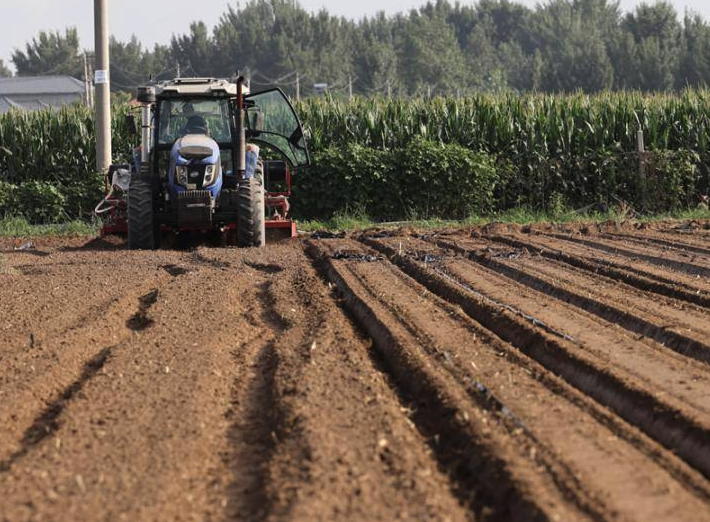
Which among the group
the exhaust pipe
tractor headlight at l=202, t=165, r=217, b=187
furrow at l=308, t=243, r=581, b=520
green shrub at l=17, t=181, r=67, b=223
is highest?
the exhaust pipe

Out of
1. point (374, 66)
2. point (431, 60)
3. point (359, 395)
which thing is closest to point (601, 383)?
point (359, 395)

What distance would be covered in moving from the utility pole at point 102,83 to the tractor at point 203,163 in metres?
3.18

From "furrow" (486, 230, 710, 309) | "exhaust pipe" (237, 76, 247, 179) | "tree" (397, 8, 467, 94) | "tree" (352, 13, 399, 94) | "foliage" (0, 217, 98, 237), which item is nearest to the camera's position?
"furrow" (486, 230, 710, 309)

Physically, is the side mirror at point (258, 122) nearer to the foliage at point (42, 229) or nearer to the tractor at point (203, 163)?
the tractor at point (203, 163)

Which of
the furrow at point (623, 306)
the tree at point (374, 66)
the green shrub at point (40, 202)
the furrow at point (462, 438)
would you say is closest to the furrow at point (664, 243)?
the furrow at point (623, 306)

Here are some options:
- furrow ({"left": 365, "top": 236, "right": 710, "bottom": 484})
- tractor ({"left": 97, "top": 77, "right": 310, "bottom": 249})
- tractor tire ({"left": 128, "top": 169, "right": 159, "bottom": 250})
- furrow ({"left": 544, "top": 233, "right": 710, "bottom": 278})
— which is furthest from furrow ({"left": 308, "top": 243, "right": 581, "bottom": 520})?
tractor tire ({"left": 128, "top": 169, "right": 159, "bottom": 250})

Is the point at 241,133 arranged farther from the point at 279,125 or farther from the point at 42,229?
the point at 42,229

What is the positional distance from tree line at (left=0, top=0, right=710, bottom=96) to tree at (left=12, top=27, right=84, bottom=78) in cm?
8

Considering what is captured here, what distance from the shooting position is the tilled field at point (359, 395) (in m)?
4.15

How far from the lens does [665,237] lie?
14.2 metres

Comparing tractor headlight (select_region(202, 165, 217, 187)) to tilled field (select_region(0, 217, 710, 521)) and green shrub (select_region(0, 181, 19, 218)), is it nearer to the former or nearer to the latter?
tilled field (select_region(0, 217, 710, 521))

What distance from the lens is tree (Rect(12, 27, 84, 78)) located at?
8006 centimetres

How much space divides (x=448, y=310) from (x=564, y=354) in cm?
186

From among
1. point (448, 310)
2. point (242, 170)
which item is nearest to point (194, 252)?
point (242, 170)
